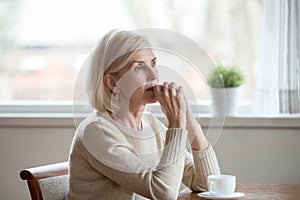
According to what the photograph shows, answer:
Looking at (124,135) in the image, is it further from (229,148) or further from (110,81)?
(229,148)

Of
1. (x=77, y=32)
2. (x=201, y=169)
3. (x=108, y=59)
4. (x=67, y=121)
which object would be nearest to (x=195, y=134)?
→ (x=201, y=169)

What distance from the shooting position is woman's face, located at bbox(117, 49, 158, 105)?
169 cm

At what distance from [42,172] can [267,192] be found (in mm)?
644

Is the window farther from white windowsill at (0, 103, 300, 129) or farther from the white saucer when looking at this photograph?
the white saucer

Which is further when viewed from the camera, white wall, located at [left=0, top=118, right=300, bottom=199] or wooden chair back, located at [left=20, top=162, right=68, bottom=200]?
white wall, located at [left=0, top=118, right=300, bottom=199]

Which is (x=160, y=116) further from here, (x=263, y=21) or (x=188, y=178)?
(x=263, y=21)

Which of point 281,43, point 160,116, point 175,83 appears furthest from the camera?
point 281,43

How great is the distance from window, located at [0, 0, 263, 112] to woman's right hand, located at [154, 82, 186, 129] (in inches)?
54.5

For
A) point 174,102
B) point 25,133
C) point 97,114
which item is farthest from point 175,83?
point 25,133

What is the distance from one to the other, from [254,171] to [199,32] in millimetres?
712

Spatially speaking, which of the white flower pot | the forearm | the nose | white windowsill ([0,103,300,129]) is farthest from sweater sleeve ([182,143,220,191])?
the white flower pot

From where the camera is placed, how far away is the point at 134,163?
1648 millimetres

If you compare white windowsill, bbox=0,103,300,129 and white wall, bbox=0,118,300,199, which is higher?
white windowsill, bbox=0,103,300,129

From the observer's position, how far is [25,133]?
2996mm
